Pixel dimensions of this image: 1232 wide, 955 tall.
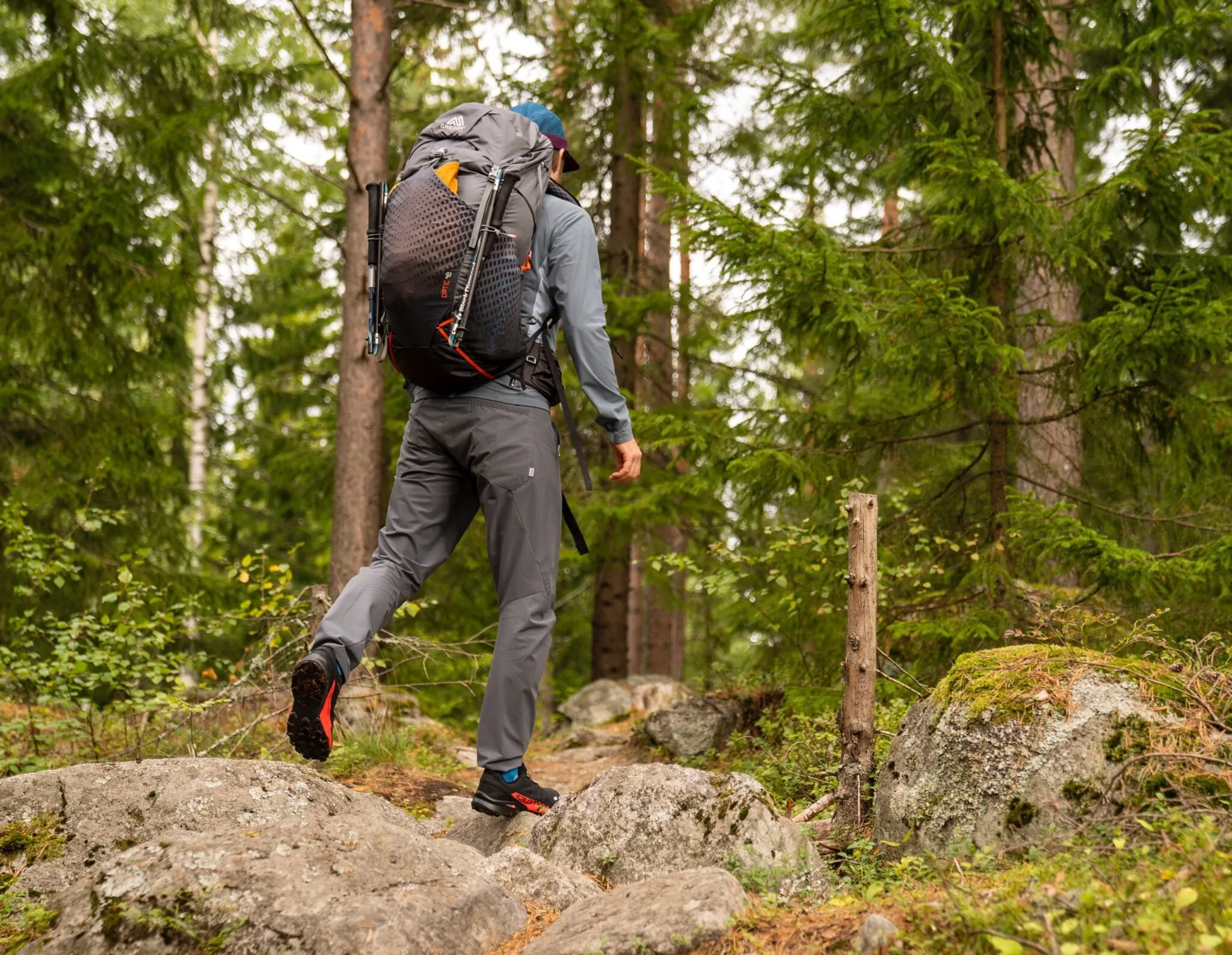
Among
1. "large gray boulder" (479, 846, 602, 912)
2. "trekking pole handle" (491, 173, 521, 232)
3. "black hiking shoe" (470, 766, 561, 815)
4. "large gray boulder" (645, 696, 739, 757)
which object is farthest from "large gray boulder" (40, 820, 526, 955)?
"large gray boulder" (645, 696, 739, 757)

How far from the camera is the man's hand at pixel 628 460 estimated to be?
3.98m

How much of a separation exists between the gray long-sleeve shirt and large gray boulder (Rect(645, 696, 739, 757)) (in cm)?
307

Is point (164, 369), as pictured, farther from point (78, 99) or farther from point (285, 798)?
point (285, 798)

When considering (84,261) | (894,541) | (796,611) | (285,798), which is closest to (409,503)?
(285,798)

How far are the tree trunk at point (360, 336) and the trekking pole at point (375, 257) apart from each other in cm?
379

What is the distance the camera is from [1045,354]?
261 inches

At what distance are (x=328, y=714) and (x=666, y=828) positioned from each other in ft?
4.02

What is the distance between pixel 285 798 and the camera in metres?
3.67

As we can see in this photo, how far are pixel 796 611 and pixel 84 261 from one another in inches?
290

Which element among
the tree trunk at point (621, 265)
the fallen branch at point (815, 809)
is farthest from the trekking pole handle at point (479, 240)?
the tree trunk at point (621, 265)

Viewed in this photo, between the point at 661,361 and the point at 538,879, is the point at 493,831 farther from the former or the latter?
the point at 661,361

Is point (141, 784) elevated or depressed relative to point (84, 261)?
depressed

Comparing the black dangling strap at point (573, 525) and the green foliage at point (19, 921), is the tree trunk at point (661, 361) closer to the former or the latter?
the black dangling strap at point (573, 525)

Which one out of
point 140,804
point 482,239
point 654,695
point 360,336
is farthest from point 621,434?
point 654,695
